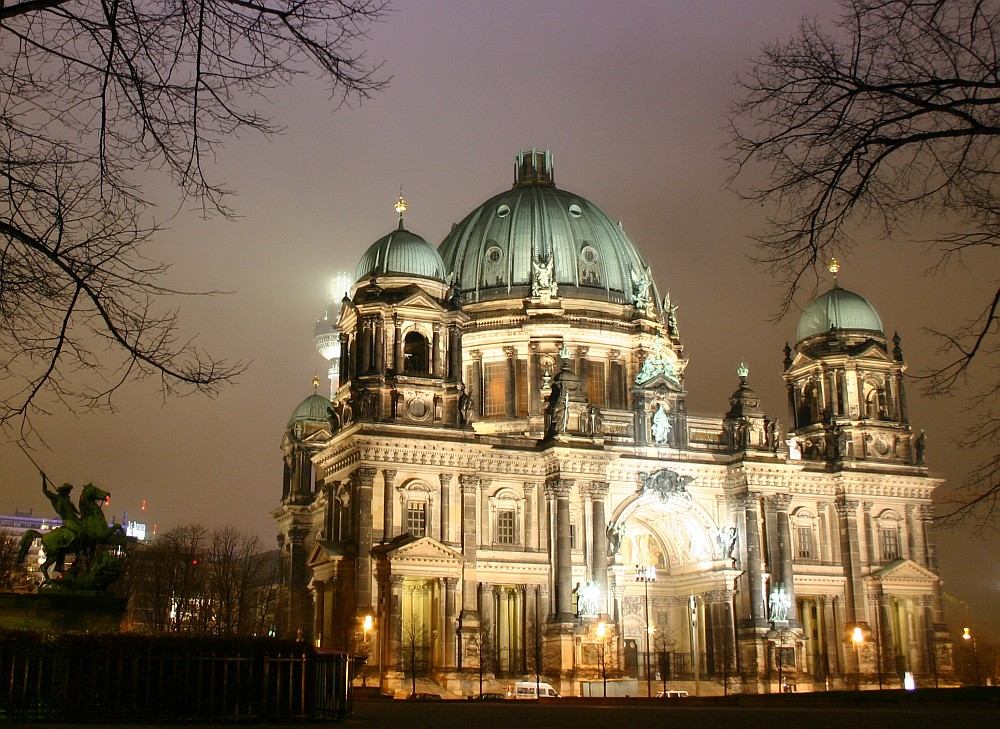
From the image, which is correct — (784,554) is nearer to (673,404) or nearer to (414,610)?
(673,404)

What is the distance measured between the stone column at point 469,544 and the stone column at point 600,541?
23.6 ft

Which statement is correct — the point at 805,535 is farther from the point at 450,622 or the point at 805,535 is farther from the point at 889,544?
the point at 450,622

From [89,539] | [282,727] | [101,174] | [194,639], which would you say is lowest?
[282,727]

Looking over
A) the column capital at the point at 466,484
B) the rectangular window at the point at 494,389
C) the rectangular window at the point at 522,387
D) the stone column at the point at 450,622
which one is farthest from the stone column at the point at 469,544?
the rectangular window at the point at 494,389

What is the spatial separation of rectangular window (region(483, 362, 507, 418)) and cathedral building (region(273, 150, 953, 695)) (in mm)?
167

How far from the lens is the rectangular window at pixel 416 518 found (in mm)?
69625

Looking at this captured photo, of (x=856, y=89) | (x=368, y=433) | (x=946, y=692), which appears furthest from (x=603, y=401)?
(x=856, y=89)

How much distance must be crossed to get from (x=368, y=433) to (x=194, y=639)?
4260cm

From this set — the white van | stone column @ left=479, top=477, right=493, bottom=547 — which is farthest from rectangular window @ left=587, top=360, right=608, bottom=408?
the white van

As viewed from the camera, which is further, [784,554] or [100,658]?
[784,554]

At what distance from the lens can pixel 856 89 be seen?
16641mm

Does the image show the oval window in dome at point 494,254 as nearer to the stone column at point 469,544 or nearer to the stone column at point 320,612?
the stone column at point 469,544

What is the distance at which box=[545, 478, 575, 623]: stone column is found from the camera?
→ 7006cm

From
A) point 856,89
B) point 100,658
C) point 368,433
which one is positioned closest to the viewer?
point 856,89
